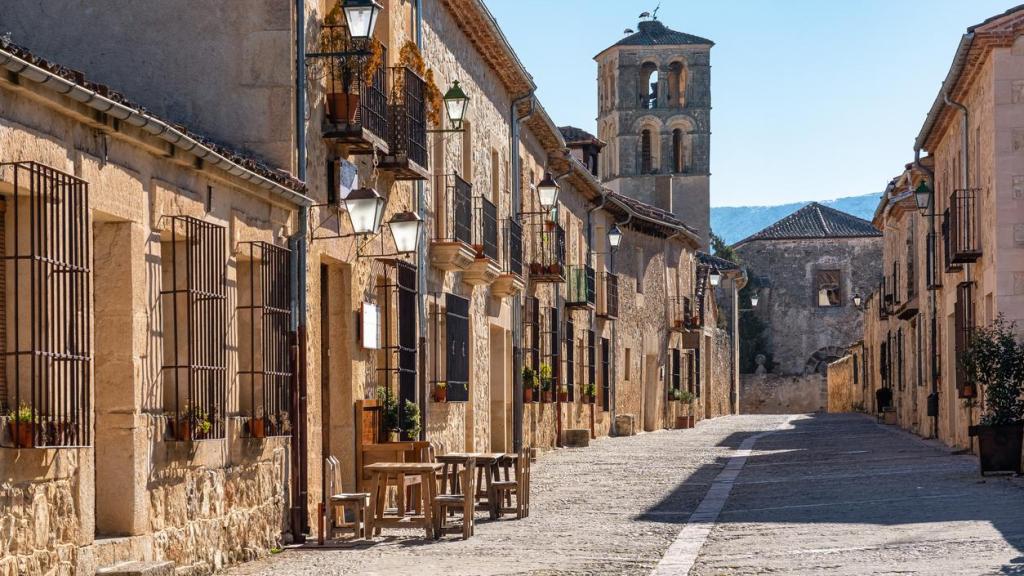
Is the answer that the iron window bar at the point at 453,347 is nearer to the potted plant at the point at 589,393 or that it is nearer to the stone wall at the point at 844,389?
the potted plant at the point at 589,393

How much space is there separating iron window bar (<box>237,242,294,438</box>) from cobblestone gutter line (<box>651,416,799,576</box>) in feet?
9.97

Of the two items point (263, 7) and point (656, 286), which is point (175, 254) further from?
point (656, 286)

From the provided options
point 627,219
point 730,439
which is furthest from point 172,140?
point 627,219

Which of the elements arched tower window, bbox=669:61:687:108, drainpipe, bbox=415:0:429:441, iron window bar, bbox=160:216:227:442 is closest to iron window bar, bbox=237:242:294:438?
iron window bar, bbox=160:216:227:442

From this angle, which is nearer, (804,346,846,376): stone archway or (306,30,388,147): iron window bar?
(306,30,388,147): iron window bar

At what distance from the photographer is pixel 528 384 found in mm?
25594

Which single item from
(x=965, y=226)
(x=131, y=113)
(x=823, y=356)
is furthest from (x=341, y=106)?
(x=823, y=356)

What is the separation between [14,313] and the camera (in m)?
8.11

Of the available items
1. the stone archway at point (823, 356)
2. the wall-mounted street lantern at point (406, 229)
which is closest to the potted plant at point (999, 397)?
the wall-mounted street lantern at point (406, 229)

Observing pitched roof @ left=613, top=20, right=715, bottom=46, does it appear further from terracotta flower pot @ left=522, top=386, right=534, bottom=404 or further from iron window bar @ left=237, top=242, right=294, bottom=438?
iron window bar @ left=237, top=242, right=294, bottom=438

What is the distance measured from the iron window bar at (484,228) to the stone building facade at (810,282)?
45.8 metres

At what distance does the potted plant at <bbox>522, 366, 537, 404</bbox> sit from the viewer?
25.4 meters

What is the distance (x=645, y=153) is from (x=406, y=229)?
53061 mm

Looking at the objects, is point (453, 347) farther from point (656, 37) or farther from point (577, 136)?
point (656, 37)
